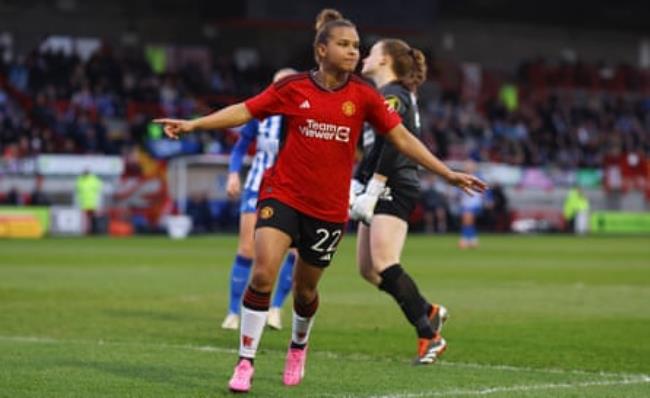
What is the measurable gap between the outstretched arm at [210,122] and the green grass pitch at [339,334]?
1.68 metres

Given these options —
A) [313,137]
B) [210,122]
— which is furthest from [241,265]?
[210,122]

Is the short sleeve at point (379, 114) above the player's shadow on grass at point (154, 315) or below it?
above

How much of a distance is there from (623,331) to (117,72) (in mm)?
38908

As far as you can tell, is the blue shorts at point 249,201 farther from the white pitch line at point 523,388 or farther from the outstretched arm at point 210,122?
the outstretched arm at point 210,122

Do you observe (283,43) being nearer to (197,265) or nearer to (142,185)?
(142,185)

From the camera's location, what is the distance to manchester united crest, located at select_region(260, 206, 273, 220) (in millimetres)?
9383

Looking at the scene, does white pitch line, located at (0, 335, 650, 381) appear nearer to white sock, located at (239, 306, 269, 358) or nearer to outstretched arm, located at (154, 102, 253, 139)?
white sock, located at (239, 306, 269, 358)


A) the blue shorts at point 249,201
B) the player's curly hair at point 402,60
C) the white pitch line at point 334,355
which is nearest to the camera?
the white pitch line at point 334,355

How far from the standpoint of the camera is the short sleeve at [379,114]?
958 centimetres

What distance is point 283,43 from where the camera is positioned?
59.3 metres

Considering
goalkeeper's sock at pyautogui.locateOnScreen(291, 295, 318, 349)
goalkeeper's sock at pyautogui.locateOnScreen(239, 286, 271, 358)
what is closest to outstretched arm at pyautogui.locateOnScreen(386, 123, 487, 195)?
goalkeeper's sock at pyautogui.locateOnScreen(291, 295, 318, 349)

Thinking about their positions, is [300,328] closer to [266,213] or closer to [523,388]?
[266,213]

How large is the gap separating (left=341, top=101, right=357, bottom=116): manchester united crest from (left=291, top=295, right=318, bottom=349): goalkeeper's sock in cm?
143

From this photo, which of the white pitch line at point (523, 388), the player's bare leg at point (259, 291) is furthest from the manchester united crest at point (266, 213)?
the white pitch line at point (523, 388)
